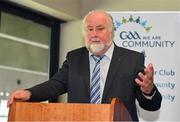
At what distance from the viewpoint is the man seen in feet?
5.75

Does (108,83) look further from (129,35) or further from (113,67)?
(129,35)

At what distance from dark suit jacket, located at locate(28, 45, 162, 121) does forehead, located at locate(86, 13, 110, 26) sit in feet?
0.56

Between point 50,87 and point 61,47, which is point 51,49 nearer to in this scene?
point 61,47

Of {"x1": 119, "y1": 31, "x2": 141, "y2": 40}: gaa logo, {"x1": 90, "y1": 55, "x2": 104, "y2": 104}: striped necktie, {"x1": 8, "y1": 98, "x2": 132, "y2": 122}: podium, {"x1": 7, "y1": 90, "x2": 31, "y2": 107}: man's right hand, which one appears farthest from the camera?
{"x1": 119, "y1": 31, "x2": 141, "y2": 40}: gaa logo

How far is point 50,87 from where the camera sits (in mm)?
1830

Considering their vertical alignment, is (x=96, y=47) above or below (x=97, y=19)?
below

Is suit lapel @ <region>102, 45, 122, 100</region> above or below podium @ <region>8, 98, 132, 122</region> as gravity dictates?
above

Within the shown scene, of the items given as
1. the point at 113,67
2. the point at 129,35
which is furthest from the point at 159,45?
the point at 113,67

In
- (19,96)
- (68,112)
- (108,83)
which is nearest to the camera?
(68,112)

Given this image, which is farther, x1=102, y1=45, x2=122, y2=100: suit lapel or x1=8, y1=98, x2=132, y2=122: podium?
x1=102, y1=45, x2=122, y2=100: suit lapel

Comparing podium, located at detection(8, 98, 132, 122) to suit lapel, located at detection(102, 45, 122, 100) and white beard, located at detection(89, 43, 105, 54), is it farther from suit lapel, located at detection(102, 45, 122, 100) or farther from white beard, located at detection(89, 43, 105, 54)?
white beard, located at detection(89, 43, 105, 54)

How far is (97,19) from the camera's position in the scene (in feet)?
6.06

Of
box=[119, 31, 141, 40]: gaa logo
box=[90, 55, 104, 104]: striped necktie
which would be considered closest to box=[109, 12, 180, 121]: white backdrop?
box=[119, 31, 141, 40]: gaa logo

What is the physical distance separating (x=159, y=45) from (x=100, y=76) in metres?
1.62
